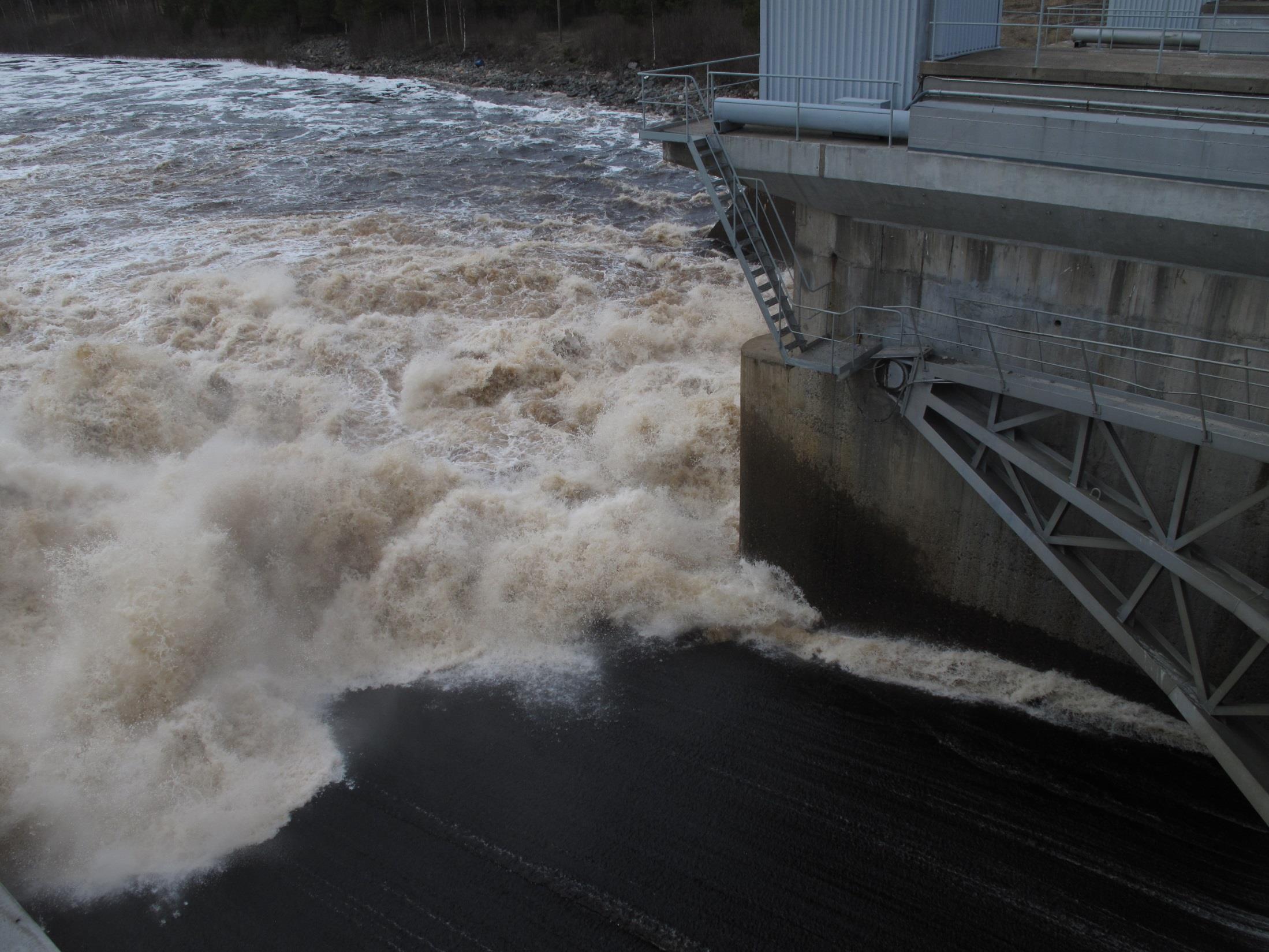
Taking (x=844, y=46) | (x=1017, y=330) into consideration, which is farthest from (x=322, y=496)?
(x=1017, y=330)

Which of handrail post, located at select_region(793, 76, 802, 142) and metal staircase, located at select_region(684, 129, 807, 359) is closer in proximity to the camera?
handrail post, located at select_region(793, 76, 802, 142)

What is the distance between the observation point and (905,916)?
9.09m

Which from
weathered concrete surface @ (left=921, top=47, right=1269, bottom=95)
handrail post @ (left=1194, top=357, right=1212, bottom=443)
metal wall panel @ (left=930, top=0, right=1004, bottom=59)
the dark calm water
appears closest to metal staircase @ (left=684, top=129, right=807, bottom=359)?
weathered concrete surface @ (left=921, top=47, right=1269, bottom=95)

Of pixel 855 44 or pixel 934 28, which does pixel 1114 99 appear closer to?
pixel 934 28

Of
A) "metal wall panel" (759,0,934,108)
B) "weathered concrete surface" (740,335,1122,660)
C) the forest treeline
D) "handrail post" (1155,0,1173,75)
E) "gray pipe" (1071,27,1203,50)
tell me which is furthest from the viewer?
the forest treeline

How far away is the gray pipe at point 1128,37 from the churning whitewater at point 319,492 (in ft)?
23.2

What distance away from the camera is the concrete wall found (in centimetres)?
955

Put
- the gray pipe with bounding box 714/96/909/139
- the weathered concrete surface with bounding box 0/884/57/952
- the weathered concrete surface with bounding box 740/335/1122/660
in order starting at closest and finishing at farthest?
the weathered concrete surface with bounding box 0/884/57/952 → the gray pipe with bounding box 714/96/909/139 → the weathered concrete surface with bounding box 740/335/1122/660

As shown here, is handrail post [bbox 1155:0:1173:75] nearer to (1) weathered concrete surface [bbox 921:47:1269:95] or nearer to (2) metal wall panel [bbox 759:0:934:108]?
(1) weathered concrete surface [bbox 921:47:1269:95]

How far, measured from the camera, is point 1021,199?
9414mm

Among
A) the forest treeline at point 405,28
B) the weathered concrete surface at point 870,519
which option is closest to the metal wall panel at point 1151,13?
the weathered concrete surface at point 870,519

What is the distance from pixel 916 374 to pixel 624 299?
34.5 feet

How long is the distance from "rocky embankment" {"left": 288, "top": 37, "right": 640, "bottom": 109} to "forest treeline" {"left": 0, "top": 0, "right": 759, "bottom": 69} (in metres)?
1.00

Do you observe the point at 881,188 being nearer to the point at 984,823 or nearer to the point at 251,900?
the point at 984,823
